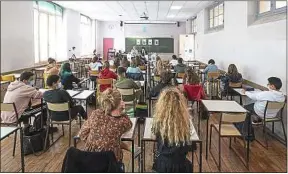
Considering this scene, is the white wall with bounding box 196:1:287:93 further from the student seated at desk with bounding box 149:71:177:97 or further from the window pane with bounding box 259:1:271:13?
the student seated at desk with bounding box 149:71:177:97

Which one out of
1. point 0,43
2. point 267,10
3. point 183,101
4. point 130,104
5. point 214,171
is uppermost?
point 267,10

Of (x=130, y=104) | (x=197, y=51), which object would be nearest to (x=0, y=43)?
(x=130, y=104)

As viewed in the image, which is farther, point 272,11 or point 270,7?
point 270,7

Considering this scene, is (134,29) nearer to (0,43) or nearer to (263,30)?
(263,30)

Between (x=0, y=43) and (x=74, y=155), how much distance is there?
6.48ft

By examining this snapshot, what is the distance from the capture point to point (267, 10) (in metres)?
5.69

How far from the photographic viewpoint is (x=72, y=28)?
43.8 feet

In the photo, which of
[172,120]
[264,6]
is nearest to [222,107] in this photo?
[172,120]

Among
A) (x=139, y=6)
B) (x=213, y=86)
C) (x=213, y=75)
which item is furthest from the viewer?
(x=139, y=6)

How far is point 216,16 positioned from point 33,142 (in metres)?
8.04

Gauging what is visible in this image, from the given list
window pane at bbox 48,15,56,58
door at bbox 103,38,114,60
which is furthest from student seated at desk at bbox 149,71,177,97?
door at bbox 103,38,114,60

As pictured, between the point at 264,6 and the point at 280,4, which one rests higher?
the point at 264,6

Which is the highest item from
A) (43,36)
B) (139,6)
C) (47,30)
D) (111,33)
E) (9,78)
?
(139,6)

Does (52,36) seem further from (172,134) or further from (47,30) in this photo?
(172,134)
